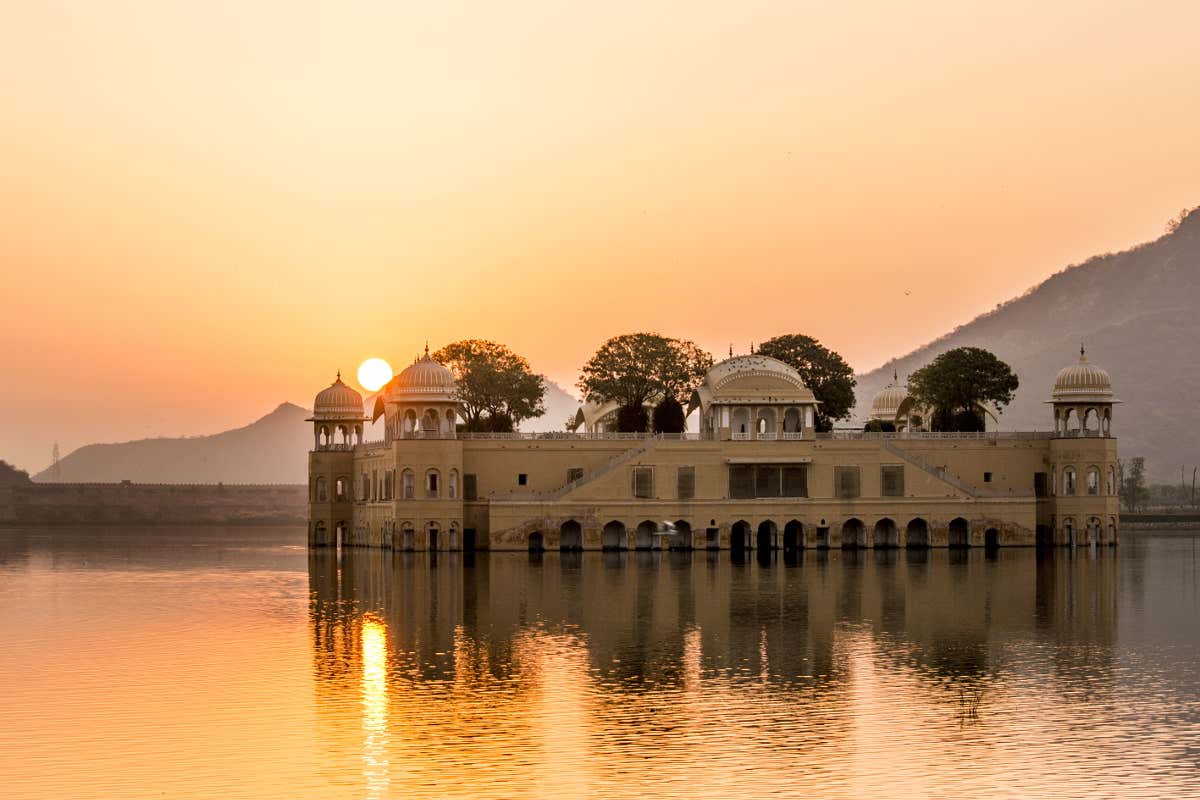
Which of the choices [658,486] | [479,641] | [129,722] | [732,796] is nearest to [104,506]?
[658,486]

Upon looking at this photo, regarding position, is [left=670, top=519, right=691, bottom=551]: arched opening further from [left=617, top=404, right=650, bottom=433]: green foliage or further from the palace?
[left=617, top=404, right=650, bottom=433]: green foliage

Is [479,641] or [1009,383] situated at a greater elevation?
[1009,383]

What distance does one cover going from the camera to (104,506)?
155 meters

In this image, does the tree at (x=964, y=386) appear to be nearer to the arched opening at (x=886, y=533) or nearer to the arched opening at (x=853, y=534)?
the arched opening at (x=886, y=533)

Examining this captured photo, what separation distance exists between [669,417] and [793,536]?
38.1 feet

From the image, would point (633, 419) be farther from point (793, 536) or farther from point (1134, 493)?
point (1134, 493)

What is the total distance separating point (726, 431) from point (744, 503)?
3827 millimetres

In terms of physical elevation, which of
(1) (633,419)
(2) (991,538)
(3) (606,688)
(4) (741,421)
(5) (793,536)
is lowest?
(3) (606,688)

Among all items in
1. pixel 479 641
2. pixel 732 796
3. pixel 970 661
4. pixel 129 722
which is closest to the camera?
pixel 732 796

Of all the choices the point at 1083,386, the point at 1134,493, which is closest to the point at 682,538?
the point at 1083,386

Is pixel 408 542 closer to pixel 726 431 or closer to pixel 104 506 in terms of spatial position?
pixel 726 431

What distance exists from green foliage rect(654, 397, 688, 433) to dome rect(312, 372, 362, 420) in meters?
17.3

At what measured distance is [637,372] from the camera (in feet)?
319

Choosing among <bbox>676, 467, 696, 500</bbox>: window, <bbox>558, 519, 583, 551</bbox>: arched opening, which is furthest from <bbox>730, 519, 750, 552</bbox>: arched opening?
<bbox>558, 519, 583, 551</bbox>: arched opening
